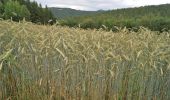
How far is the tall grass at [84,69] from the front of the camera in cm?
426

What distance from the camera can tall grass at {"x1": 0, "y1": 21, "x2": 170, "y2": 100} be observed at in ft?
14.0

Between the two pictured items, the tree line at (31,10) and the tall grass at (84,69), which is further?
the tree line at (31,10)

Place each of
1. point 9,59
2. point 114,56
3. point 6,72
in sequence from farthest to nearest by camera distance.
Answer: point 6,72
point 9,59
point 114,56

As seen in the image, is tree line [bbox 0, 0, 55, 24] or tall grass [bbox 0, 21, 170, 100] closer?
tall grass [bbox 0, 21, 170, 100]

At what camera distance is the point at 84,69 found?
426 centimetres

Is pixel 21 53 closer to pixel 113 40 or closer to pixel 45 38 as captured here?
pixel 45 38

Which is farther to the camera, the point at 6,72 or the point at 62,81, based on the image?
the point at 6,72

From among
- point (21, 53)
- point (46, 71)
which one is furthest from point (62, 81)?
point (21, 53)

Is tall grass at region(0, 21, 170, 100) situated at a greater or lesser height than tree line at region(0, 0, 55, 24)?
greater

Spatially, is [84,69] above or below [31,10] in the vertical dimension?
above

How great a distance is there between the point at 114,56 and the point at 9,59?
106 centimetres

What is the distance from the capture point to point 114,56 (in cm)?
412

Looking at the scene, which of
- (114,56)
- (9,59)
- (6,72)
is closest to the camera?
(114,56)

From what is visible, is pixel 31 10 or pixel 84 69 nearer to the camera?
pixel 84 69
